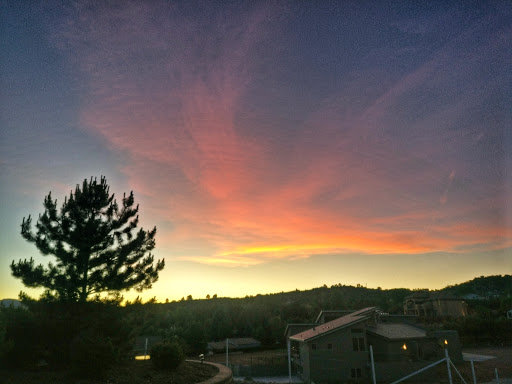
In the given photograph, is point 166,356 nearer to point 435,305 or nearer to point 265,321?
point 265,321

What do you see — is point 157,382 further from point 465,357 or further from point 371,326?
point 465,357

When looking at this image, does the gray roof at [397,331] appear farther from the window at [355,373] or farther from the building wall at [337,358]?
the window at [355,373]

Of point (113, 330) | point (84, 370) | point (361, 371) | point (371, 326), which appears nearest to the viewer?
point (84, 370)

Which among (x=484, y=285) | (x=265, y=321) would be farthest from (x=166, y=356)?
(x=484, y=285)

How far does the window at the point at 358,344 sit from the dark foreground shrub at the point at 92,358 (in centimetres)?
2186

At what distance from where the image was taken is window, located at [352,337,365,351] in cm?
2867

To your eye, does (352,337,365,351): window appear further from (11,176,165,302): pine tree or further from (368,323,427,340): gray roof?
(11,176,165,302): pine tree

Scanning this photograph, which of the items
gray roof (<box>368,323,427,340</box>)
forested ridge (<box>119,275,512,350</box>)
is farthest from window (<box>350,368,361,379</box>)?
forested ridge (<box>119,275,512,350</box>)

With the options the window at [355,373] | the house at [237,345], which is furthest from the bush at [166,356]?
the house at [237,345]

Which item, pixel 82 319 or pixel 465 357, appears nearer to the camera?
pixel 82 319

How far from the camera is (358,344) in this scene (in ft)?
94.5

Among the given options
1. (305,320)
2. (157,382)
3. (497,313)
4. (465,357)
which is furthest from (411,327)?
(497,313)

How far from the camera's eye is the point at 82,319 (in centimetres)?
1595

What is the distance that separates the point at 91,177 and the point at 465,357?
40.5 metres
